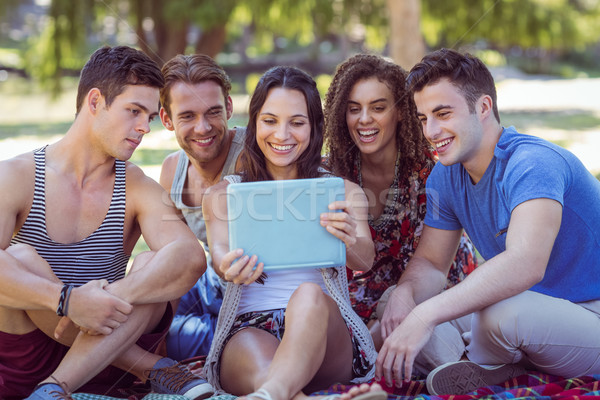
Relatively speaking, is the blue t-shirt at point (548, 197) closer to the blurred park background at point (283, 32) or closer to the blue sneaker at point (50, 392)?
the blue sneaker at point (50, 392)

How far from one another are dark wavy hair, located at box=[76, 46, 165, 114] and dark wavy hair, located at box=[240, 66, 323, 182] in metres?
0.49

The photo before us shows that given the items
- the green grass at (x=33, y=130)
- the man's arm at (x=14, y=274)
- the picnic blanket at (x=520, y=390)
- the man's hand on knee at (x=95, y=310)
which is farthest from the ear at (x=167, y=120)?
the green grass at (x=33, y=130)

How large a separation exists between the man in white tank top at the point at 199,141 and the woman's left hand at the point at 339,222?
1.19 meters

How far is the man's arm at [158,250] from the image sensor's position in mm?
2652

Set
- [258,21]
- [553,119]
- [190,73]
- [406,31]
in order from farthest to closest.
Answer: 1. [553,119]
2. [258,21]
3. [406,31]
4. [190,73]

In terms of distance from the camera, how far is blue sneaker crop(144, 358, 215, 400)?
8.71 feet

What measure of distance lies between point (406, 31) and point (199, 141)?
6447mm

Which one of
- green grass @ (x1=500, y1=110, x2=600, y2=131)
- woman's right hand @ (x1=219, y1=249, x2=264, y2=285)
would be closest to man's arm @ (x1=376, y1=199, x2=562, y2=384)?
woman's right hand @ (x1=219, y1=249, x2=264, y2=285)

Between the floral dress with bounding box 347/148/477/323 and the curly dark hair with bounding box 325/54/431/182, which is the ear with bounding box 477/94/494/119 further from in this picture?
the floral dress with bounding box 347/148/477/323

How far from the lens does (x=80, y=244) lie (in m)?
2.84

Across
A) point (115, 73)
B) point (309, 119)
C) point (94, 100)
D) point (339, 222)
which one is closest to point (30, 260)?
point (94, 100)

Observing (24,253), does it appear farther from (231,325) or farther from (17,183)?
(231,325)

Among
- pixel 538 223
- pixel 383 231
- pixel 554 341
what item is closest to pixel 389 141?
pixel 383 231

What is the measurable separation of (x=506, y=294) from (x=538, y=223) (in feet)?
1.01
